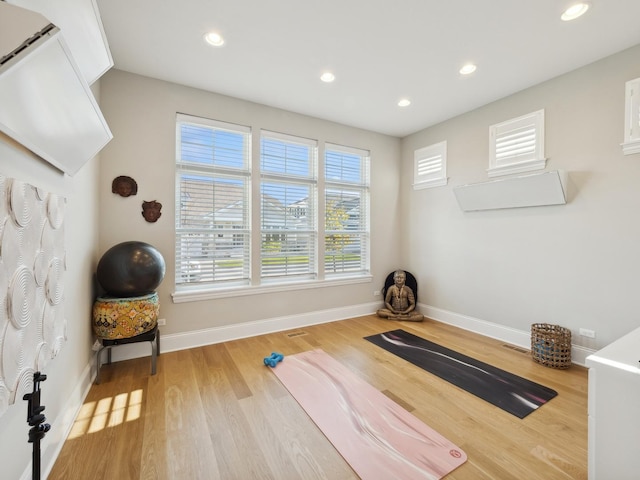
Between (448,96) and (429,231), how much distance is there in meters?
1.93

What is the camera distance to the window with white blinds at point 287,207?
145 inches

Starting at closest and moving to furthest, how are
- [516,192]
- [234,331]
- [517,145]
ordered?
[516,192], [517,145], [234,331]

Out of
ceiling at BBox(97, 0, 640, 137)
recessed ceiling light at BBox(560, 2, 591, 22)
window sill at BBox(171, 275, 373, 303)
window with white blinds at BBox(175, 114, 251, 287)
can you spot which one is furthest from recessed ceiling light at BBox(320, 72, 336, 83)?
window sill at BBox(171, 275, 373, 303)

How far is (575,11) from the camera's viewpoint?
6.78 ft

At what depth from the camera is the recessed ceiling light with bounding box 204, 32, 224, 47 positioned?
2326mm

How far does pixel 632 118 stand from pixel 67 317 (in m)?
4.89

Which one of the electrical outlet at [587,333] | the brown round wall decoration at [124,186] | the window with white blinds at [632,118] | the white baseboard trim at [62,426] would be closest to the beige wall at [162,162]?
the brown round wall decoration at [124,186]

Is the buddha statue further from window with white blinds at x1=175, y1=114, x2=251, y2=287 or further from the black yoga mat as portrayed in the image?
window with white blinds at x1=175, y1=114, x2=251, y2=287

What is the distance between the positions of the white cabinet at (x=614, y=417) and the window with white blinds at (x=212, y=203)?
3.22m

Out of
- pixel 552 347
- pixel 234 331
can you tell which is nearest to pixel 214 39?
pixel 234 331

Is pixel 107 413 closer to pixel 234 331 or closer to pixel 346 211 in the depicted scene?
pixel 234 331

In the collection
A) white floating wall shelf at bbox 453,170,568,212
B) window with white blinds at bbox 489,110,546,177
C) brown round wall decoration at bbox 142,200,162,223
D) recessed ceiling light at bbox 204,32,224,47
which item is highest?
recessed ceiling light at bbox 204,32,224,47

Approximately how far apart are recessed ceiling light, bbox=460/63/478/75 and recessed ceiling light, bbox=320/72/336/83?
134 centimetres

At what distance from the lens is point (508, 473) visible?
4.98 ft
